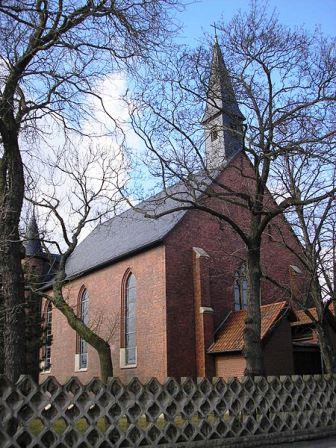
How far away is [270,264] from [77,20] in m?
18.3

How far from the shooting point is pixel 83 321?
2659cm

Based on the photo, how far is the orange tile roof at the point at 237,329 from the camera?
1897 cm

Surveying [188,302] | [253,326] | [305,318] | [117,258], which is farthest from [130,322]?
[253,326]

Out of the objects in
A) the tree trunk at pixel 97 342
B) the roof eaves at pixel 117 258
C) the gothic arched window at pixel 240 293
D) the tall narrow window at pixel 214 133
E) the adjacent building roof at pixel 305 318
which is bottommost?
the tree trunk at pixel 97 342

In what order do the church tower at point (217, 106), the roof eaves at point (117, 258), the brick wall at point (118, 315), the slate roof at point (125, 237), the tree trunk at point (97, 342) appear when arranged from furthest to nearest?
the slate roof at point (125, 237), the roof eaves at point (117, 258), the brick wall at point (118, 315), the tree trunk at point (97, 342), the church tower at point (217, 106)

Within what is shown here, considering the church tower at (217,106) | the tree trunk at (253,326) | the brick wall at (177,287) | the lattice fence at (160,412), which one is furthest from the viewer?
the brick wall at (177,287)

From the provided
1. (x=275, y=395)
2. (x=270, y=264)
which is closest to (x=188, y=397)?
(x=275, y=395)

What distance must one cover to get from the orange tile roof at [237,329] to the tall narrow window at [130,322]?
14.2 feet

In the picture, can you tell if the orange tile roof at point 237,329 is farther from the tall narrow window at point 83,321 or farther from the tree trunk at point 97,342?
the tall narrow window at point 83,321

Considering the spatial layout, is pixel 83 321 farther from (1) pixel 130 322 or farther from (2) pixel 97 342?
(2) pixel 97 342

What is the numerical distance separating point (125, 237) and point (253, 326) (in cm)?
1597

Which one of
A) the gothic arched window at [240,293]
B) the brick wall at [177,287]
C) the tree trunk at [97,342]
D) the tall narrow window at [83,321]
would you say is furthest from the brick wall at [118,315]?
the tree trunk at [97,342]

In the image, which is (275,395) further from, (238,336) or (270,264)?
(270,264)

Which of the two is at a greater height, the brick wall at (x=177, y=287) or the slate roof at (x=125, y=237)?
the slate roof at (x=125, y=237)
